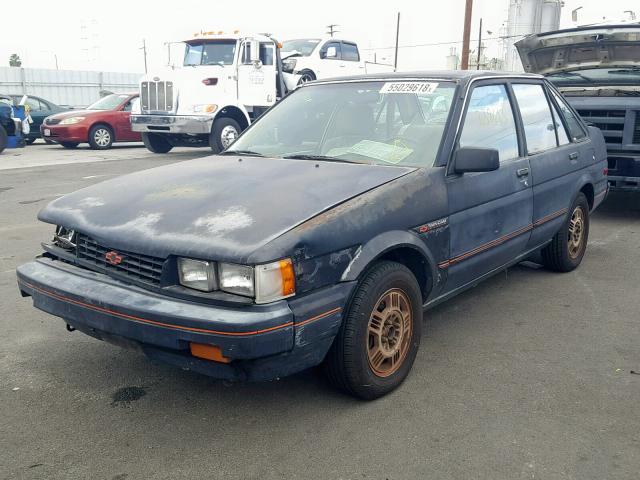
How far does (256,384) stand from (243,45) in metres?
11.8

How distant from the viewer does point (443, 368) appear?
3430 mm

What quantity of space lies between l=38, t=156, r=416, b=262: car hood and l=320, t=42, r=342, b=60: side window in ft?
46.4

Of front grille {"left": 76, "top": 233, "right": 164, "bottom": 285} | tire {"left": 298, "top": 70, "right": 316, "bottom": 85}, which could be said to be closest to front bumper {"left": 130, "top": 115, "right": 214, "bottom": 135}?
tire {"left": 298, "top": 70, "right": 316, "bottom": 85}

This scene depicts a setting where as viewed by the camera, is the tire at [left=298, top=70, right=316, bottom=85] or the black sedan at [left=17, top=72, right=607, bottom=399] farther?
the tire at [left=298, top=70, right=316, bottom=85]

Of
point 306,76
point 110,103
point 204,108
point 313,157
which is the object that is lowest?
point 110,103

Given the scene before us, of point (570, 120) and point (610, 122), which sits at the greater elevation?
point (570, 120)

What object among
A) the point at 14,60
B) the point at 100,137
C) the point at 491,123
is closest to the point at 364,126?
the point at 491,123

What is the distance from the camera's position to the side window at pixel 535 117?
4398 millimetres

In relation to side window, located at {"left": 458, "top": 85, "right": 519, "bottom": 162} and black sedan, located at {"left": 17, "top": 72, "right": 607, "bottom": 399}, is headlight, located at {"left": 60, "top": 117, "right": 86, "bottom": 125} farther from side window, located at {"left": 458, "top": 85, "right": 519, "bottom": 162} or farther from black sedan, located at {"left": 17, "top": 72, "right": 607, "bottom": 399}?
side window, located at {"left": 458, "top": 85, "right": 519, "bottom": 162}

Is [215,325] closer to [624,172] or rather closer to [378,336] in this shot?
[378,336]

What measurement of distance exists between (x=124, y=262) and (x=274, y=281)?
77cm

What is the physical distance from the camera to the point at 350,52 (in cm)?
1825

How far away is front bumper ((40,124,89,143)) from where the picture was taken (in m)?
15.6

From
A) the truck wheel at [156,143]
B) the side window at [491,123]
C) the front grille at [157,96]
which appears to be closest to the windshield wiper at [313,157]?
the side window at [491,123]
